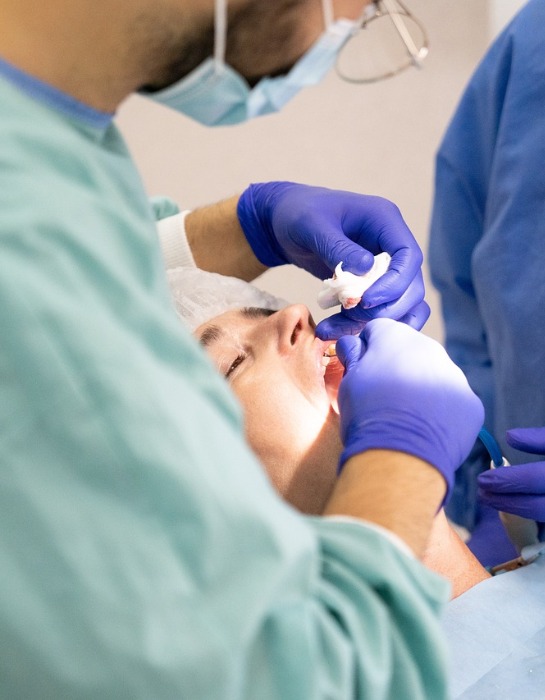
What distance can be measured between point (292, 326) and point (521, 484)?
19.5 inches

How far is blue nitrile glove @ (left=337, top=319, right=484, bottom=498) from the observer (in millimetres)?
1048

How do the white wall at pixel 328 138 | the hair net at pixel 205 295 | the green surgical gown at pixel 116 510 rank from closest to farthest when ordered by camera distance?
the green surgical gown at pixel 116 510 < the hair net at pixel 205 295 < the white wall at pixel 328 138

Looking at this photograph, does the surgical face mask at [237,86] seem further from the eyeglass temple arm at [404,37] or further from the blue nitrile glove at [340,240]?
the blue nitrile glove at [340,240]

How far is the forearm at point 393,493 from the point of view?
0.94 meters

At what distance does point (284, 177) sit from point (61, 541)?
87.6 inches

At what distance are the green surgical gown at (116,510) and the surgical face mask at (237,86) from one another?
21 centimetres

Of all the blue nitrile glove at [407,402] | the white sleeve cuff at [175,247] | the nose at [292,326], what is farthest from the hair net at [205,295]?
the blue nitrile glove at [407,402]

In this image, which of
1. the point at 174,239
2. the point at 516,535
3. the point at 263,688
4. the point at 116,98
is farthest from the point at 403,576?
the point at 174,239

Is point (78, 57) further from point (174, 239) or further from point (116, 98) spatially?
point (174, 239)

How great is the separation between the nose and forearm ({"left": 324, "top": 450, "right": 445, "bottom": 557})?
21.1 inches

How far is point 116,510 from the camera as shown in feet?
2.35

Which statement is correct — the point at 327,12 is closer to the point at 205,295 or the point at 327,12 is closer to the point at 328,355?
the point at 328,355

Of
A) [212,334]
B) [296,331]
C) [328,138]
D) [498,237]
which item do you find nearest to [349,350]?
[296,331]

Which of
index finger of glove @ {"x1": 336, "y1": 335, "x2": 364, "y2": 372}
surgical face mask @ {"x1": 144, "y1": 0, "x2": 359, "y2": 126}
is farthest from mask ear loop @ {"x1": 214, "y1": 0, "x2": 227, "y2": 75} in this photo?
index finger of glove @ {"x1": 336, "y1": 335, "x2": 364, "y2": 372}
